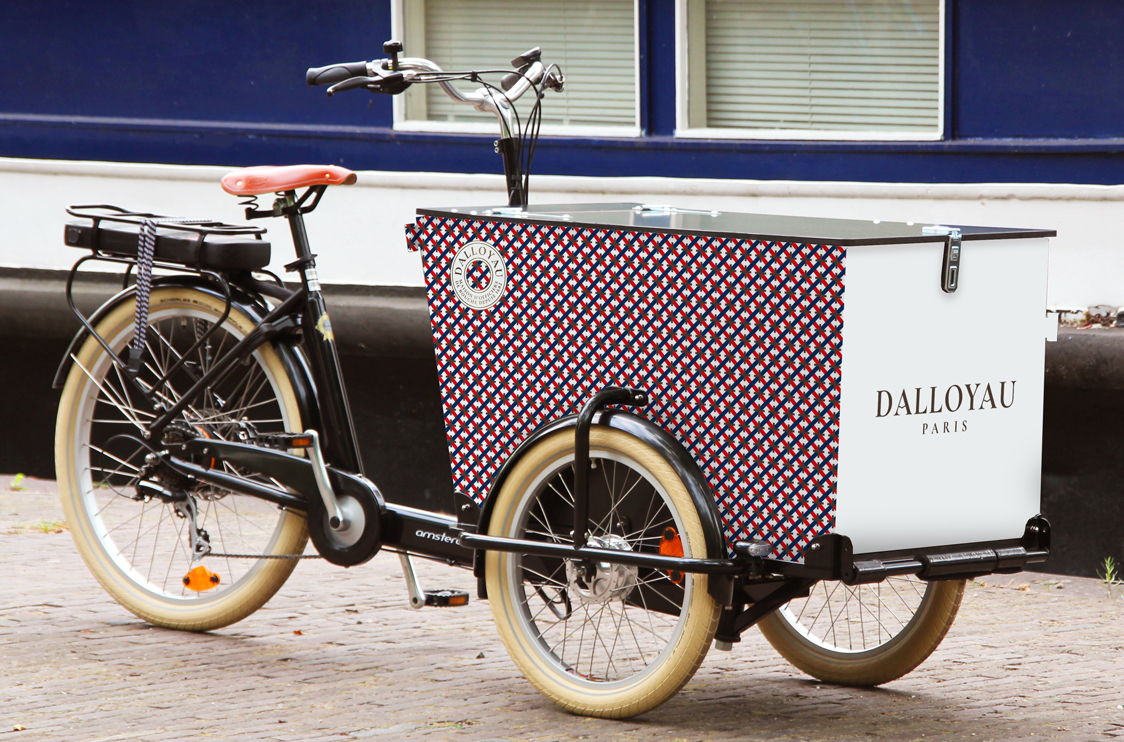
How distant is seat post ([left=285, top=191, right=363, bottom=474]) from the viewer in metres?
4.89

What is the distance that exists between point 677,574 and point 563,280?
2.53 feet

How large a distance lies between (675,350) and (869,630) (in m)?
1.15

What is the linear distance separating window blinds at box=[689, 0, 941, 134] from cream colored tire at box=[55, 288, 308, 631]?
258cm

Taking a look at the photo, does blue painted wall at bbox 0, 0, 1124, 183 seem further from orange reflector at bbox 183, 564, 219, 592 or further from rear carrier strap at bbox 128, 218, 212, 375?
A: orange reflector at bbox 183, 564, 219, 592

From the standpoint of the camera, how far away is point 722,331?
4.02 m

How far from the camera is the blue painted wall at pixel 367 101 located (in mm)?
6332

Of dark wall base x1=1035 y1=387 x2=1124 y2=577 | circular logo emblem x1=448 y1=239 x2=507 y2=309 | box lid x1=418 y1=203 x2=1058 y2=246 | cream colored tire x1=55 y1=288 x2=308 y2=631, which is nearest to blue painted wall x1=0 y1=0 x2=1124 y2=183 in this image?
dark wall base x1=1035 y1=387 x2=1124 y2=577

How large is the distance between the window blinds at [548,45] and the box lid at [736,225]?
104 inches

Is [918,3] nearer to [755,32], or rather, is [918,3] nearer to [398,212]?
[755,32]

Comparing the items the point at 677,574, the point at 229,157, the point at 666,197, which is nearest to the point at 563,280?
the point at 677,574

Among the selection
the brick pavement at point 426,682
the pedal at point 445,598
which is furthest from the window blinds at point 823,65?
the pedal at point 445,598

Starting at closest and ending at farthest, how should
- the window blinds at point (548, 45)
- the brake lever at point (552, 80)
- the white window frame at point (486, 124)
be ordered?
the brake lever at point (552, 80), the white window frame at point (486, 124), the window blinds at point (548, 45)

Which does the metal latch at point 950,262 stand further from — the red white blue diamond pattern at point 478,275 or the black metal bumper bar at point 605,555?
the red white blue diamond pattern at point 478,275

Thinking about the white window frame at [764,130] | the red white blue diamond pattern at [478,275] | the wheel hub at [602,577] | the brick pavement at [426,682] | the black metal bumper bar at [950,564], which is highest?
the white window frame at [764,130]
